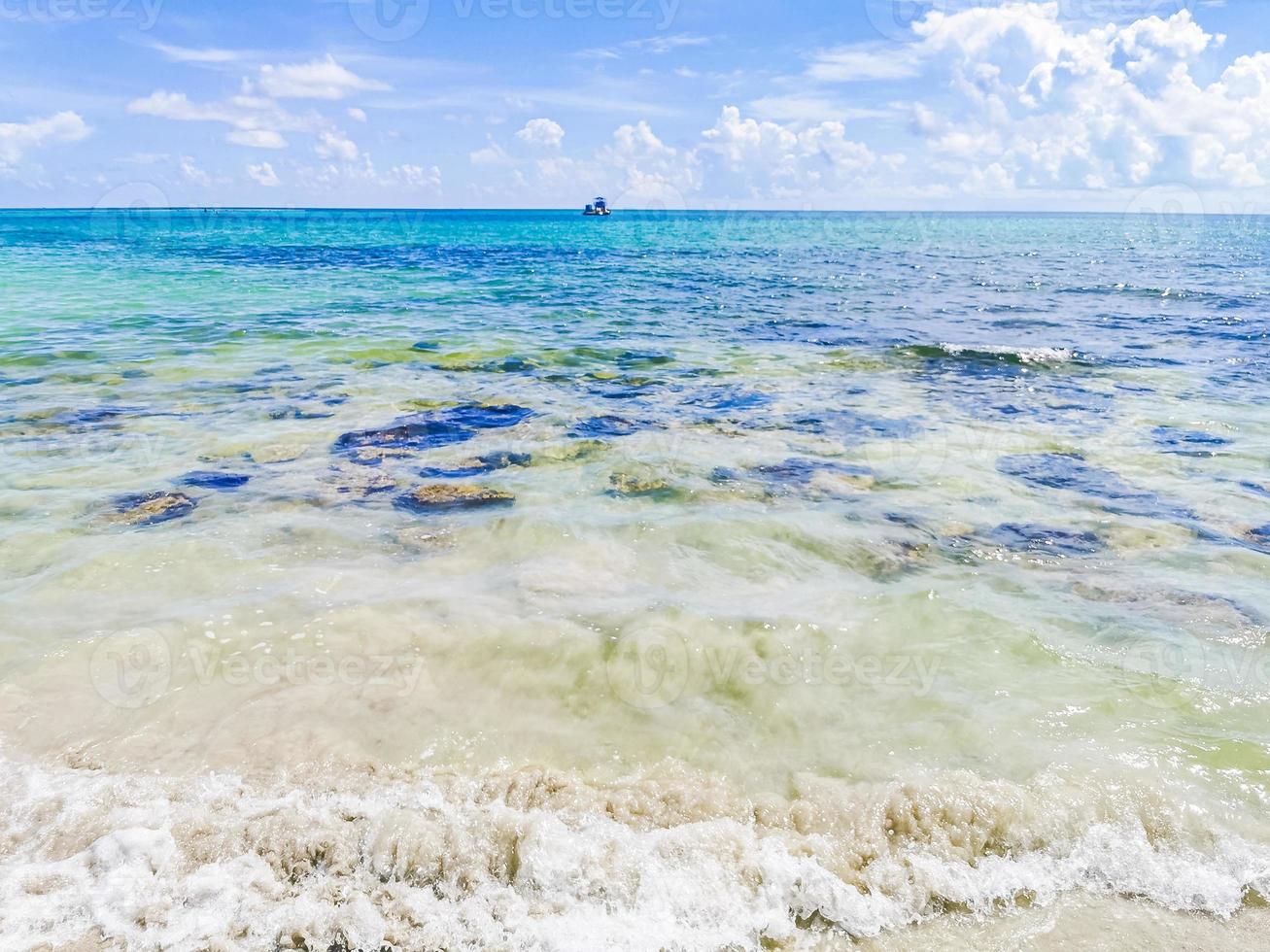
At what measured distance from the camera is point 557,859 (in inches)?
162

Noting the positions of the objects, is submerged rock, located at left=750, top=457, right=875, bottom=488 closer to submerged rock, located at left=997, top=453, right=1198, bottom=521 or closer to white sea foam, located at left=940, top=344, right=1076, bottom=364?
submerged rock, located at left=997, top=453, right=1198, bottom=521

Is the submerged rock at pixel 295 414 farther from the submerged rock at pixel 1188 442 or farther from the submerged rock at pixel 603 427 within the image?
the submerged rock at pixel 1188 442

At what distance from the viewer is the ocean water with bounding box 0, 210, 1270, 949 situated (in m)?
3.96

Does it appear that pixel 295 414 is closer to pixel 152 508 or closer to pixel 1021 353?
pixel 152 508

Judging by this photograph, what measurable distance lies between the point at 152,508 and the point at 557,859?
669 cm

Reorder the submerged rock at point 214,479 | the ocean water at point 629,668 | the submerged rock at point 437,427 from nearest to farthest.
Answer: the ocean water at point 629,668, the submerged rock at point 214,479, the submerged rock at point 437,427

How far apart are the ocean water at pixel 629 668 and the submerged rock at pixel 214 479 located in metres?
0.08

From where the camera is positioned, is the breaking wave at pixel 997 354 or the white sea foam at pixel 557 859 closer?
the white sea foam at pixel 557 859

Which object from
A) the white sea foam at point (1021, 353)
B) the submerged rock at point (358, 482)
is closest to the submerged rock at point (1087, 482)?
the white sea foam at point (1021, 353)

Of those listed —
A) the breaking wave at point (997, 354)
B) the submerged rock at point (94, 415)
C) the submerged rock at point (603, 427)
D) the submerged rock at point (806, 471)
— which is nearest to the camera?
the submerged rock at point (806, 471)

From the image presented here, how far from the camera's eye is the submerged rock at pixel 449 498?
342 inches

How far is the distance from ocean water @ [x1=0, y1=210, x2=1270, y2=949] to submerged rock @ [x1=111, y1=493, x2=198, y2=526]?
0.27 ft

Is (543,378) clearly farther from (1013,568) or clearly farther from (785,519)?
(1013,568)

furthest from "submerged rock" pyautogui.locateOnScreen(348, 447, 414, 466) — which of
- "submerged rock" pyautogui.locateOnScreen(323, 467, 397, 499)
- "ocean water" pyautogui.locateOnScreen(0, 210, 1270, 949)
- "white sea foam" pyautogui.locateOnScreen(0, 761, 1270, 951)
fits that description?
"white sea foam" pyautogui.locateOnScreen(0, 761, 1270, 951)
